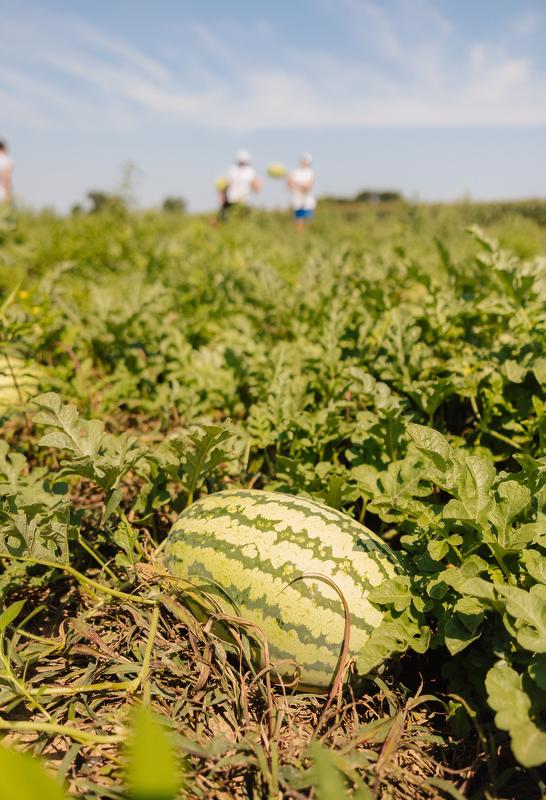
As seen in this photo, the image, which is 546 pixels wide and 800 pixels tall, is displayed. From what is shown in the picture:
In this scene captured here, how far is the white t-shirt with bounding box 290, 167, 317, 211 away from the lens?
44.0 ft

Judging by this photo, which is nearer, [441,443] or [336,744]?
[336,744]

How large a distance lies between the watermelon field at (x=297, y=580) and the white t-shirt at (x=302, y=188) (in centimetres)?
1093

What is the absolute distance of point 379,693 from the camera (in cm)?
188

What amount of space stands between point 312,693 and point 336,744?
277mm

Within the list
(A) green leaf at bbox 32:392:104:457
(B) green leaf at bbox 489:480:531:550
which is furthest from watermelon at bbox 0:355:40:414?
(B) green leaf at bbox 489:480:531:550

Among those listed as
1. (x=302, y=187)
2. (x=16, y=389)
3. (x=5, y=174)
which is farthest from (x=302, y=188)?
(x=16, y=389)

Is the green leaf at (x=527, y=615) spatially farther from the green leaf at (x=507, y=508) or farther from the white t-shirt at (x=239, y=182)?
the white t-shirt at (x=239, y=182)

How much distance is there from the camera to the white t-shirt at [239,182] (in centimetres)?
1338

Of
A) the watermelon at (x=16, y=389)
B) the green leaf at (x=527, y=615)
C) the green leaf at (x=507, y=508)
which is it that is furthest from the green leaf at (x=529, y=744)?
the watermelon at (x=16, y=389)

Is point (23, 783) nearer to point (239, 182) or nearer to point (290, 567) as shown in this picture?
point (290, 567)

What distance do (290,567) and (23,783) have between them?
1.37 meters

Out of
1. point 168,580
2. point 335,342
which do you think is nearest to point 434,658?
point 168,580

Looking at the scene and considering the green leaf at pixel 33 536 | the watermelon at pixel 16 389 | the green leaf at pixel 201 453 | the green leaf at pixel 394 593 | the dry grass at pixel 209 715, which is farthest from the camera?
the watermelon at pixel 16 389

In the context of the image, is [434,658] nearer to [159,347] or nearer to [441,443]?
[441,443]
